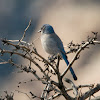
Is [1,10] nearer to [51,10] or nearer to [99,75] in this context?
[51,10]

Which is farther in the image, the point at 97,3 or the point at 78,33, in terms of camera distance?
the point at 97,3

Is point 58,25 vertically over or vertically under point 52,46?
over

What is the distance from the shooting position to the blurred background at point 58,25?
7.93 metres

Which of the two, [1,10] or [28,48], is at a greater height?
[1,10]

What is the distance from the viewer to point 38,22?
423 inches

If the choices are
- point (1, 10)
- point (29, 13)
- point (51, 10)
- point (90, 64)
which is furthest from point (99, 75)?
point (1, 10)

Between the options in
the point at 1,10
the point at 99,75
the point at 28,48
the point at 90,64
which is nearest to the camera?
the point at 28,48

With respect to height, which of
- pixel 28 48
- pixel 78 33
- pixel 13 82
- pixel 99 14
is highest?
pixel 99 14

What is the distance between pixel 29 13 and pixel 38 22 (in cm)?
85

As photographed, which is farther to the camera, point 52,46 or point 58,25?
point 58,25

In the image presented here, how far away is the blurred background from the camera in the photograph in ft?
26.0

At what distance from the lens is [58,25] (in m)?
9.67

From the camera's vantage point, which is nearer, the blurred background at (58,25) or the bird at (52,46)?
the bird at (52,46)

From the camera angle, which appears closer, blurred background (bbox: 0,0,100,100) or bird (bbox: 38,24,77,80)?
bird (bbox: 38,24,77,80)
